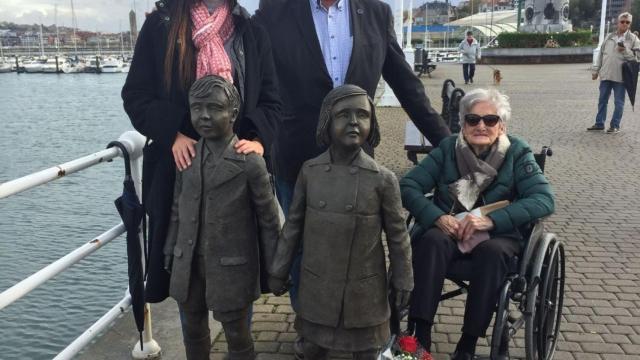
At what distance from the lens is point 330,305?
257 centimetres

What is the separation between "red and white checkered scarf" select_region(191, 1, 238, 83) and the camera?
260cm

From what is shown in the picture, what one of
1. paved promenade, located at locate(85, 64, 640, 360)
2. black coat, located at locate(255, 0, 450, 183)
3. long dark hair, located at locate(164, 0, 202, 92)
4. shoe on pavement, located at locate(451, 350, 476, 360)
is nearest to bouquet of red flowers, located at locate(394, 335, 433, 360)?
shoe on pavement, located at locate(451, 350, 476, 360)

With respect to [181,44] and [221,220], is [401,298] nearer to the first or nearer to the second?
[221,220]

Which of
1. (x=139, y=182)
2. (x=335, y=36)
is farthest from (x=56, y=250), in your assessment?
(x=335, y=36)

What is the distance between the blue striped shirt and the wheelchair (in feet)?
3.28

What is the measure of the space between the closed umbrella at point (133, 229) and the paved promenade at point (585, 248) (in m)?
0.60

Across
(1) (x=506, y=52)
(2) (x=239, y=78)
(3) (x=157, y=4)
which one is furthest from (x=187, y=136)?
(1) (x=506, y=52)

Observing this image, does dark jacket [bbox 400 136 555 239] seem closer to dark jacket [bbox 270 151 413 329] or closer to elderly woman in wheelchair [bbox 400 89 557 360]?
elderly woman in wheelchair [bbox 400 89 557 360]

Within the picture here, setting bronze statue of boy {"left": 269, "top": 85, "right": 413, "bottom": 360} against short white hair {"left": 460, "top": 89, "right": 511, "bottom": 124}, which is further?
short white hair {"left": 460, "top": 89, "right": 511, "bottom": 124}

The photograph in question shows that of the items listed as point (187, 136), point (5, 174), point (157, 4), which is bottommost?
point (5, 174)

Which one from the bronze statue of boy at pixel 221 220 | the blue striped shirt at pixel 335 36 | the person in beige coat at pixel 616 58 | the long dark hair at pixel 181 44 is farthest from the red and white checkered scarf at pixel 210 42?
the person in beige coat at pixel 616 58

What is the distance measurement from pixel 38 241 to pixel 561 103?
13.7m

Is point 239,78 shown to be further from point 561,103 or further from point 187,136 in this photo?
point 561,103

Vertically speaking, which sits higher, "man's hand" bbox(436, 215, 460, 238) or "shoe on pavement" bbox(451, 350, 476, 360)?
"man's hand" bbox(436, 215, 460, 238)
